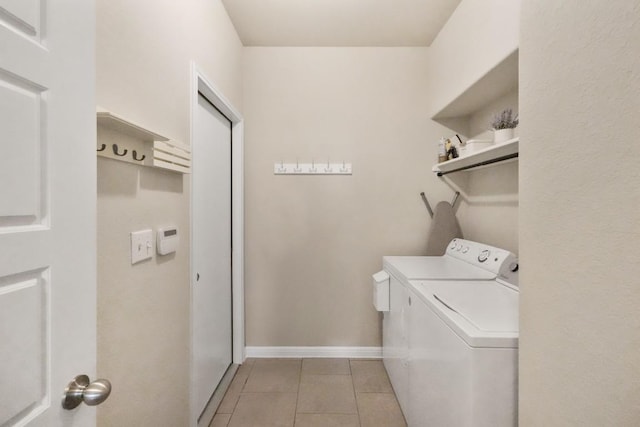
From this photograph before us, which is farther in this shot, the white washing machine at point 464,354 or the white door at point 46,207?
the white washing machine at point 464,354

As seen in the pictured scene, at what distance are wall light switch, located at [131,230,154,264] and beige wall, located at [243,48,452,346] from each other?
4.65 feet

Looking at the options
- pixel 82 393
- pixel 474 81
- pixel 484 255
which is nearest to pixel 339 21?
pixel 474 81

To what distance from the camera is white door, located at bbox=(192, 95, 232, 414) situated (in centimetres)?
174

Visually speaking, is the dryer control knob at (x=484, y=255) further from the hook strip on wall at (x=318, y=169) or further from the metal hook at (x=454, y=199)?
the hook strip on wall at (x=318, y=169)

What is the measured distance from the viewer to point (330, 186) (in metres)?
2.57

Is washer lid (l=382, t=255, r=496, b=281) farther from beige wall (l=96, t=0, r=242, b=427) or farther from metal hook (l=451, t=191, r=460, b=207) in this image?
beige wall (l=96, t=0, r=242, b=427)

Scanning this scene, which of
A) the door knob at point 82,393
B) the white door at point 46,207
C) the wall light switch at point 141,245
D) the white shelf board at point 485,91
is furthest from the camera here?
the white shelf board at point 485,91

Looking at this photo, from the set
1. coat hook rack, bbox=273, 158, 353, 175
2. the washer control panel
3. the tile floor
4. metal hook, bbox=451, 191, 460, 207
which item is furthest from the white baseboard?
coat hook rack, bbox=273, 158, 353, 175

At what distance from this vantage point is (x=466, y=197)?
8.17ft

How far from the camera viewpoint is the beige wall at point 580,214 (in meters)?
0.55

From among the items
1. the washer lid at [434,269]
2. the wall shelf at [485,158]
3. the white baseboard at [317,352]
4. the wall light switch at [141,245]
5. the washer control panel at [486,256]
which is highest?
the wall shelf at [485,158]

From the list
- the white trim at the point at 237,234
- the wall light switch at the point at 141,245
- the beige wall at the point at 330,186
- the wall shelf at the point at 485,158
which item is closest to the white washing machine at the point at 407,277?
the beige wall at the point at 330,186

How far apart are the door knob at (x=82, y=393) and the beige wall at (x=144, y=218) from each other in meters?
0.36

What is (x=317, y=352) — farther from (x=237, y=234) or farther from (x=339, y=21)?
(x=339, y=21)
